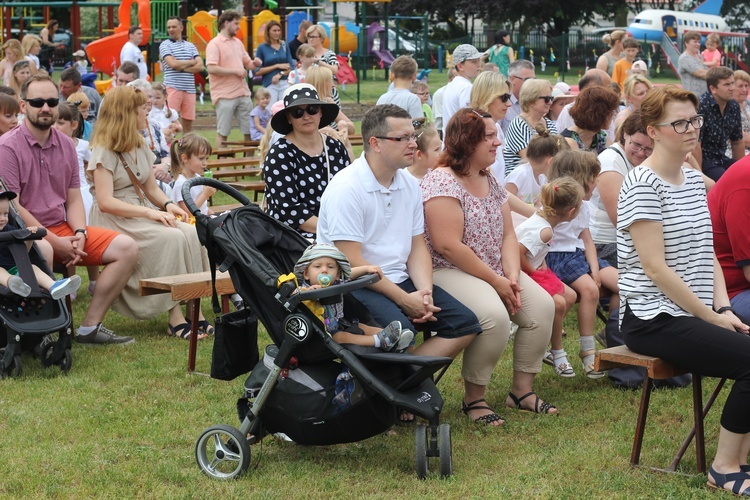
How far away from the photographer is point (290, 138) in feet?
20.0

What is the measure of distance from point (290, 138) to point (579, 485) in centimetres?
273

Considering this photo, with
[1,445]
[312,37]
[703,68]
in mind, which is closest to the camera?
[1,445]

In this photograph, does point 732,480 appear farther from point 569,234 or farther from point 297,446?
point 569,234

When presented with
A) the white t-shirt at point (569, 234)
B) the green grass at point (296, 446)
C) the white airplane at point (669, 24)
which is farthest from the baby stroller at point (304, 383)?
the white airplane at point (669, 24)

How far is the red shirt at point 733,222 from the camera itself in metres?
4.90

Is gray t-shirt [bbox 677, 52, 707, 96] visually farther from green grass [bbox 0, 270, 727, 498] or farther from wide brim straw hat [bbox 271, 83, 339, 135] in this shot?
wide brim straw hat [bbox 271, 83, 339, 135]

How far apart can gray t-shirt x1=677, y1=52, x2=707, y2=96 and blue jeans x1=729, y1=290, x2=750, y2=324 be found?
12.2 metres

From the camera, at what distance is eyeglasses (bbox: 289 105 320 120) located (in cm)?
597

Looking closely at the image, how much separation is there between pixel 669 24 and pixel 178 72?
1305 inches

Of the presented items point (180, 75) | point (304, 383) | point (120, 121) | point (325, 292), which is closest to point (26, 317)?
point (120, 121)

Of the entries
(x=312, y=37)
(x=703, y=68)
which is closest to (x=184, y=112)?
(x=312, y=37)

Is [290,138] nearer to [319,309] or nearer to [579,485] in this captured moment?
[319,309]

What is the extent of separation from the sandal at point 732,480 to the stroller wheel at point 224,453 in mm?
2040

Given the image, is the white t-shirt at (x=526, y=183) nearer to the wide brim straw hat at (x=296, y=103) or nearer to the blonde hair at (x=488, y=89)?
the blonde hair at (x=488, y=89)
